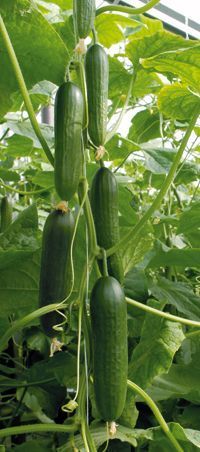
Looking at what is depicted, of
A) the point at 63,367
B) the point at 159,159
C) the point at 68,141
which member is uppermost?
the point at 68,141

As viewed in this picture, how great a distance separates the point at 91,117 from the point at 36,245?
17.2 inches

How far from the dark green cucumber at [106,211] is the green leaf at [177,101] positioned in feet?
1.24

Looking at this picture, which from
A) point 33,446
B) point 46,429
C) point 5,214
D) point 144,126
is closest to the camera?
point 46,429

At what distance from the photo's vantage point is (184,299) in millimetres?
1254

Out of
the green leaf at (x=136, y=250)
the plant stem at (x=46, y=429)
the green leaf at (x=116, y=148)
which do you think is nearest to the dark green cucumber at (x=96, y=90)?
the green leaf at (x=136, y=250)

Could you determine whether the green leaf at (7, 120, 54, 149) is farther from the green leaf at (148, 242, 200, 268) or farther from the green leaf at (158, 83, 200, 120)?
the green leaf at (148, 242, 200, 268)

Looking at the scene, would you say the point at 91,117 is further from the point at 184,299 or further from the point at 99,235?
the point at 184,299

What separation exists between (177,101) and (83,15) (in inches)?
18.0

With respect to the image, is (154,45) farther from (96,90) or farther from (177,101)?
(96,90)

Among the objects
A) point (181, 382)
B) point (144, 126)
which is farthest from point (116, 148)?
point (181, 382)

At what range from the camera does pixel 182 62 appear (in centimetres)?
104

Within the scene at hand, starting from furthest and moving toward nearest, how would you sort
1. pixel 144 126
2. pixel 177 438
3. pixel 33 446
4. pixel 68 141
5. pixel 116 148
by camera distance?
pixel 144 126 → pixel 116 148 → pixel 33 446 → pixel 177 438 → pixel 68 141

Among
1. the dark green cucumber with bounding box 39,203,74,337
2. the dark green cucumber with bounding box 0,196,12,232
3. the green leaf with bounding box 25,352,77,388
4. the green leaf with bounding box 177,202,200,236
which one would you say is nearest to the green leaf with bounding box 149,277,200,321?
the green leaf with bounding box 177,202,200,236

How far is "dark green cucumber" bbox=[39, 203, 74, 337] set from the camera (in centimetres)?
82
